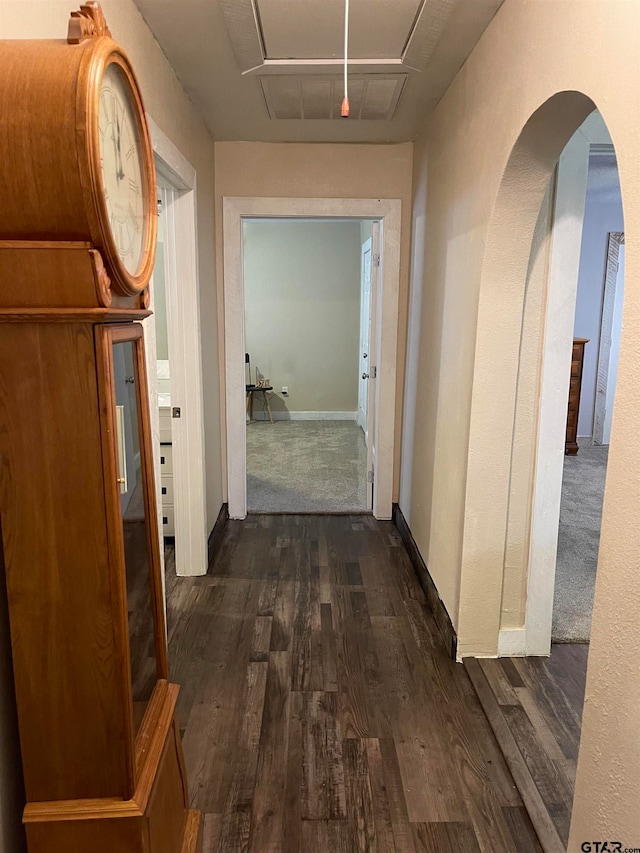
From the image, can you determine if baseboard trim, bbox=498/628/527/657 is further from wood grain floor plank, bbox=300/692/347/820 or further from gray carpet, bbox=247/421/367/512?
gray carpet, bbox=247/421/367/512

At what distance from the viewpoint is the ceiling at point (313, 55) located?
6.28 ft

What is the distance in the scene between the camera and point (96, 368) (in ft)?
3.10

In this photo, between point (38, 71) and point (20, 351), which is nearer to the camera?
point (38, 71)

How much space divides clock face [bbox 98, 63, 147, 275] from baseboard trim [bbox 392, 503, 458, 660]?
1.97m

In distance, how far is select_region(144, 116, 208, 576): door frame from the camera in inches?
111

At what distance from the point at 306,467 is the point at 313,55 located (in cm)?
345

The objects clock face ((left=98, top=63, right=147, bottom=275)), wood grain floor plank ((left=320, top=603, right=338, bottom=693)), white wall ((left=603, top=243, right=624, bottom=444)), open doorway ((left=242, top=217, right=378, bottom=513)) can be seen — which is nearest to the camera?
clock face ((left=98, top=63, right=147, bottom=275))

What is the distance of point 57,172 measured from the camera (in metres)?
0.83

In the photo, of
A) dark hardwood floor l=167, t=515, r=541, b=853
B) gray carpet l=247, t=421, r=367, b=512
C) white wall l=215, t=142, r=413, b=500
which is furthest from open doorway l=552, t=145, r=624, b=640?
dark hardwood floor l=167, t=515, r=541, b=853

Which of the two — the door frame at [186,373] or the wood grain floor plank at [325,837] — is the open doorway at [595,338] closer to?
the door frame at [186,373]

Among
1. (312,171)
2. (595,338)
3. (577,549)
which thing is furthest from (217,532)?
(595,338)

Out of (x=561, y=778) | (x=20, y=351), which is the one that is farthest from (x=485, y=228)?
(x=561, y=778)

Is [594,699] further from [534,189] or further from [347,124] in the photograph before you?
[347,124]

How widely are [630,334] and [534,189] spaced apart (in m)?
0.99
